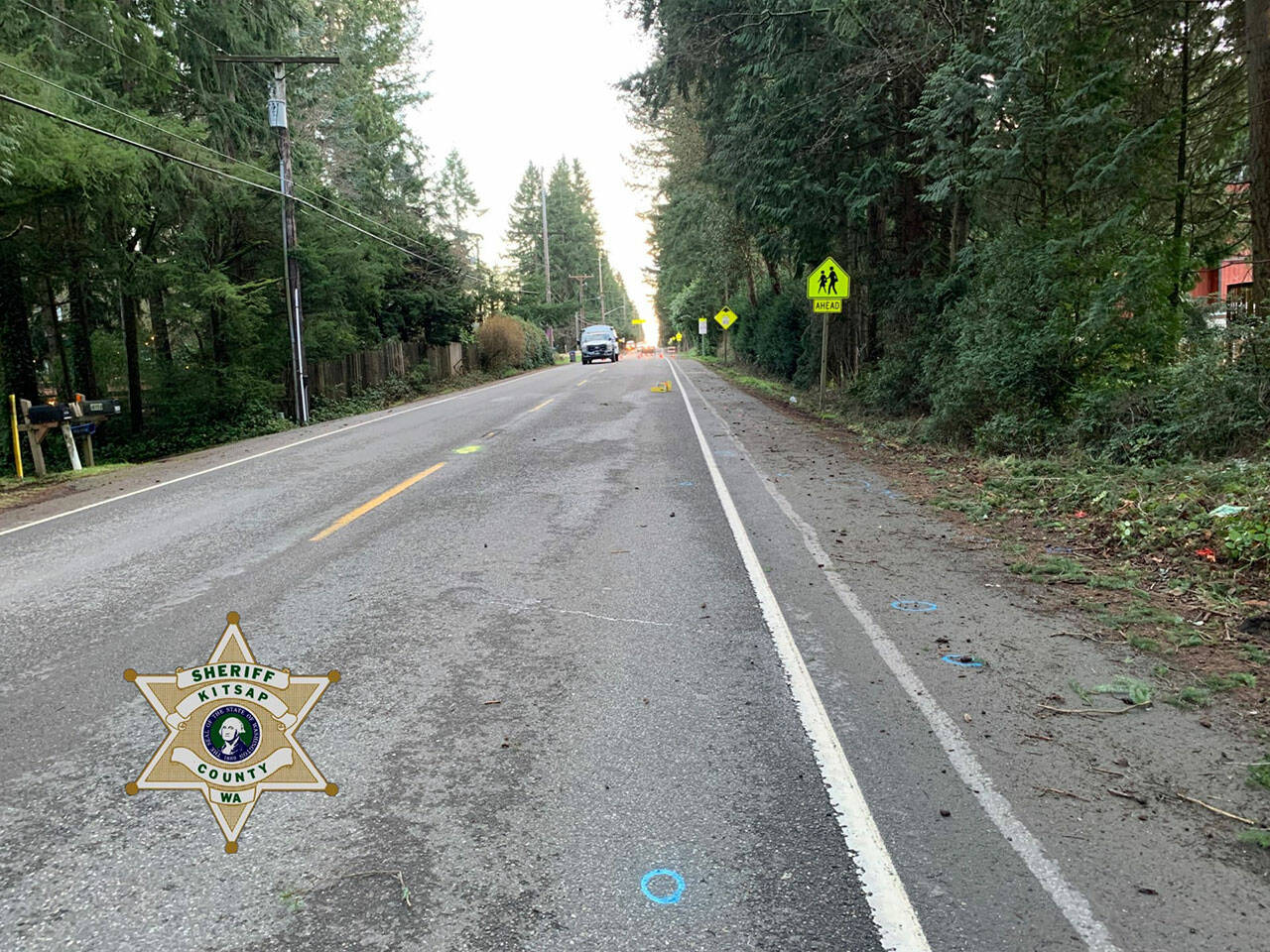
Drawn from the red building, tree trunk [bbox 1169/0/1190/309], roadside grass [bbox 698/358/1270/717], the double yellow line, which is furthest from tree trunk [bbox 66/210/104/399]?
the red building

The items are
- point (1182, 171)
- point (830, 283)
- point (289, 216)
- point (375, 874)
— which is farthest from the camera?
point (289, 216)

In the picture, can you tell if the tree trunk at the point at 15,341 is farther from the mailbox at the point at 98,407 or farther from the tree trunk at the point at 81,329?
the mailbox at the point at 98,407

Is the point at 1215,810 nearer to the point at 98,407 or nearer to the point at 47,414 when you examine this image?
the point at 47,414

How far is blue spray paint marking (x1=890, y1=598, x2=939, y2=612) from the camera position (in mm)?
5292

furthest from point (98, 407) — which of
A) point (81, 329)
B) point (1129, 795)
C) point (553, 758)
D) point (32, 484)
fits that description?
point (1129, 795)

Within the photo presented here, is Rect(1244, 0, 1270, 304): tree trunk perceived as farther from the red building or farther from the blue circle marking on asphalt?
the blue circle marking on asphalt

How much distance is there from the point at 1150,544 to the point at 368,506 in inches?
287

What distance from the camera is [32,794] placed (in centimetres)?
321

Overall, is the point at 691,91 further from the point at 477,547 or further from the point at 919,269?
the point at 477,547

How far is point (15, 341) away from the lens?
17.5 metres

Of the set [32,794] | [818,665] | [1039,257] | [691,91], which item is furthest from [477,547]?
[691,91]

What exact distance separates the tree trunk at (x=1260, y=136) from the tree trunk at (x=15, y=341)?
69.4ft

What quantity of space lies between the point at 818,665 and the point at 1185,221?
11.1 meters

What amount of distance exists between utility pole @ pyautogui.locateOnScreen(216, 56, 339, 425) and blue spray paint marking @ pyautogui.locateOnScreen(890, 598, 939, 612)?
18802mm
